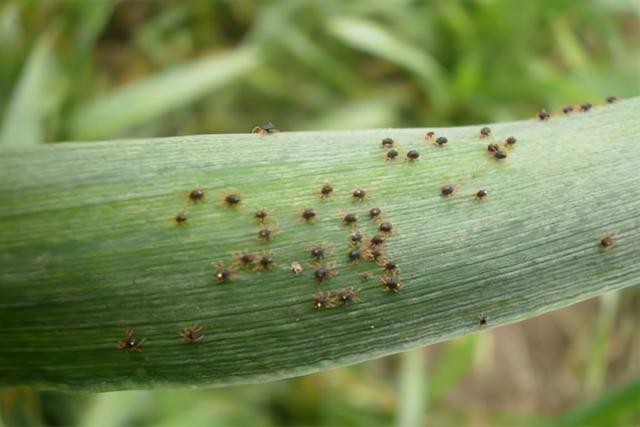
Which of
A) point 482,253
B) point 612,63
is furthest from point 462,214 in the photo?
point 612,63

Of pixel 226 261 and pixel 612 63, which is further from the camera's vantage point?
pixel 612 63

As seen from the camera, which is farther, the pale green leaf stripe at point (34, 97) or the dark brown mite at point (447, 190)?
the pale green leaf stripe at point (34, 97)

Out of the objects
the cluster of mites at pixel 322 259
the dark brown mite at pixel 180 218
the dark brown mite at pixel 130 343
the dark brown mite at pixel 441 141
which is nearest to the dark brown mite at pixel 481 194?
the cluster of mites at pixel 322 259

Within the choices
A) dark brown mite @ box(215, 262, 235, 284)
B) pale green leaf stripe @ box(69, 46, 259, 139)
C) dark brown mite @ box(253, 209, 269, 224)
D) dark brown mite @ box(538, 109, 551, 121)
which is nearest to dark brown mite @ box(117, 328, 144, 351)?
dark brown mite @ box(215, 262, 235, 284)

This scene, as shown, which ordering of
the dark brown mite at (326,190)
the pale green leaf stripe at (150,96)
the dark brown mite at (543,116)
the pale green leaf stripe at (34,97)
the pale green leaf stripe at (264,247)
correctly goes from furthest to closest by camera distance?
the pale green leaf stripe at (150,96), the pale green leaf stripe at (34,97), the dark brown mite at (543,116), the dark brown mite at (326,190), the pale green leaf stripe at (264,247)

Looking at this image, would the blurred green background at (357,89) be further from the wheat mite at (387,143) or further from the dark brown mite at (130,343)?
the wheat mite at (387,143)

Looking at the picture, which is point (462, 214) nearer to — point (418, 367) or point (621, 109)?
point (621, 109)
